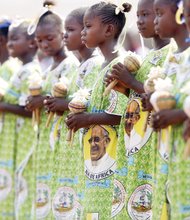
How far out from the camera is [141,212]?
Result: 6141mm

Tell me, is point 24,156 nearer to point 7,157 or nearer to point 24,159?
point 24,159

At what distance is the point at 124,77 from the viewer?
604cm

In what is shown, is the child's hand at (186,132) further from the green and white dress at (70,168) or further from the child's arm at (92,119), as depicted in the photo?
the green and white dress at (70,168)

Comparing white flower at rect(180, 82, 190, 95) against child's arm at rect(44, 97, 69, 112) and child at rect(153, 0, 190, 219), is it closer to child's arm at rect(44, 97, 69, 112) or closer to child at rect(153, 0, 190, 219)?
child at rect(153, 0, 190, 219)

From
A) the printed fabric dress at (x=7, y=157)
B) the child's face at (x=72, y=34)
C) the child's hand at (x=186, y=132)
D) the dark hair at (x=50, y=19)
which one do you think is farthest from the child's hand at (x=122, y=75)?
the printed fabric dress at (x=7, y=157)

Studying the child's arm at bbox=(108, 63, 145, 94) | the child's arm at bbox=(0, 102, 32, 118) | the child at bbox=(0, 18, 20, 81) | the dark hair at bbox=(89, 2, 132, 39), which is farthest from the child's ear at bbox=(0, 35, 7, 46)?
the child's arm at bbox=(108, 63, 145, 94)

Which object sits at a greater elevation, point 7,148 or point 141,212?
point 7,148

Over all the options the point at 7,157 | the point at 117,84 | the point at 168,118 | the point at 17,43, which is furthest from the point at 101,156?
the point at 17,43

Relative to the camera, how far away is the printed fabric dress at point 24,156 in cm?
818

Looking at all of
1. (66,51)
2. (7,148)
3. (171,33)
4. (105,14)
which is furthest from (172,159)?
(7,148)

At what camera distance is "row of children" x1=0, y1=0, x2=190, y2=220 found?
5.25 metres

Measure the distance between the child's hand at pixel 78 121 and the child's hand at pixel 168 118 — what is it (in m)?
1.46

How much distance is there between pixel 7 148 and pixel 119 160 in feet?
7.30

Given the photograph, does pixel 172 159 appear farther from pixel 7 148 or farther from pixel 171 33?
pixel 7 148
